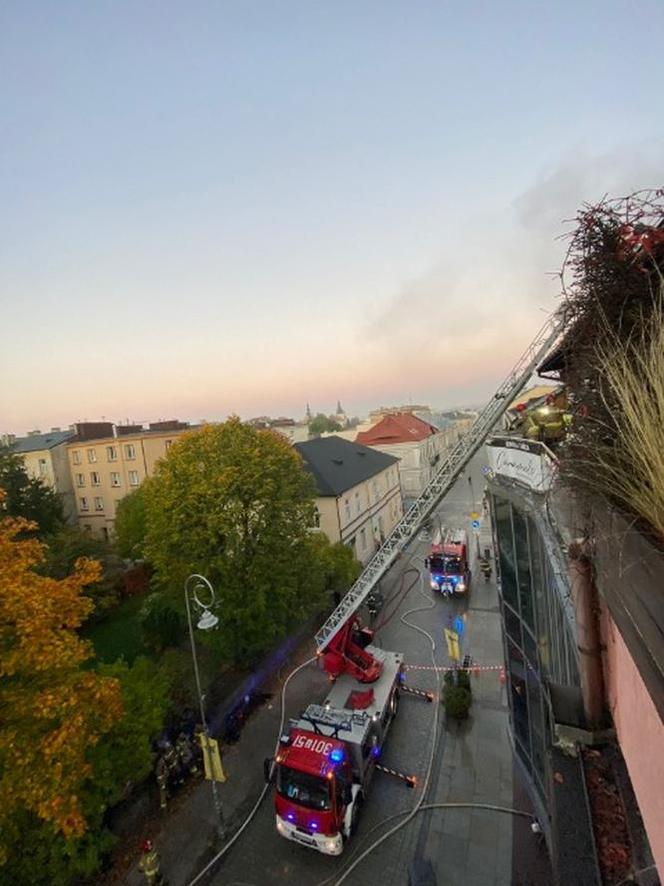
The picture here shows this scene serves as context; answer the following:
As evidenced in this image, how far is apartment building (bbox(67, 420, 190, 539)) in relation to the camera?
35719mm

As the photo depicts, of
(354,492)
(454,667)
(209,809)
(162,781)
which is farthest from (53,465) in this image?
(454,667)

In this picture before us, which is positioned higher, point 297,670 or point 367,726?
point 367,726

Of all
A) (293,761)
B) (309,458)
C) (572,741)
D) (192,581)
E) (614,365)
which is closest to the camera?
(614,365)

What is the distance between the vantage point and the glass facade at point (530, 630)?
5985mm

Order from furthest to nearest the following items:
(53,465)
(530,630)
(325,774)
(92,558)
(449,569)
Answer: (53,465) < (449,569) < (92,558) < (325,774) < (530,630)

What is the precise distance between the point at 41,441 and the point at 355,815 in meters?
42.4

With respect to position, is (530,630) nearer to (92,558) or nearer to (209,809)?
(209,809)

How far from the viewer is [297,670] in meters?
17.5

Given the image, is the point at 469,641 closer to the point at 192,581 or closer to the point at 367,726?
the point at 367,726

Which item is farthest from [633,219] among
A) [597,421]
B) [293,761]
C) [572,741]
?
[293,761]

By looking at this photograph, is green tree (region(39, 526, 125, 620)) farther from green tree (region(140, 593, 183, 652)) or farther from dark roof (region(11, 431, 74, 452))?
dark roof (region(11, 431, 74, 452))

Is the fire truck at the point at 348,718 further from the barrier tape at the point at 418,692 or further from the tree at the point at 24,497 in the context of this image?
the tree at the point at 24,497

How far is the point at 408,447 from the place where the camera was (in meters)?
50.4

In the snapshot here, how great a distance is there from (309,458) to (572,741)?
26336 millimetres
